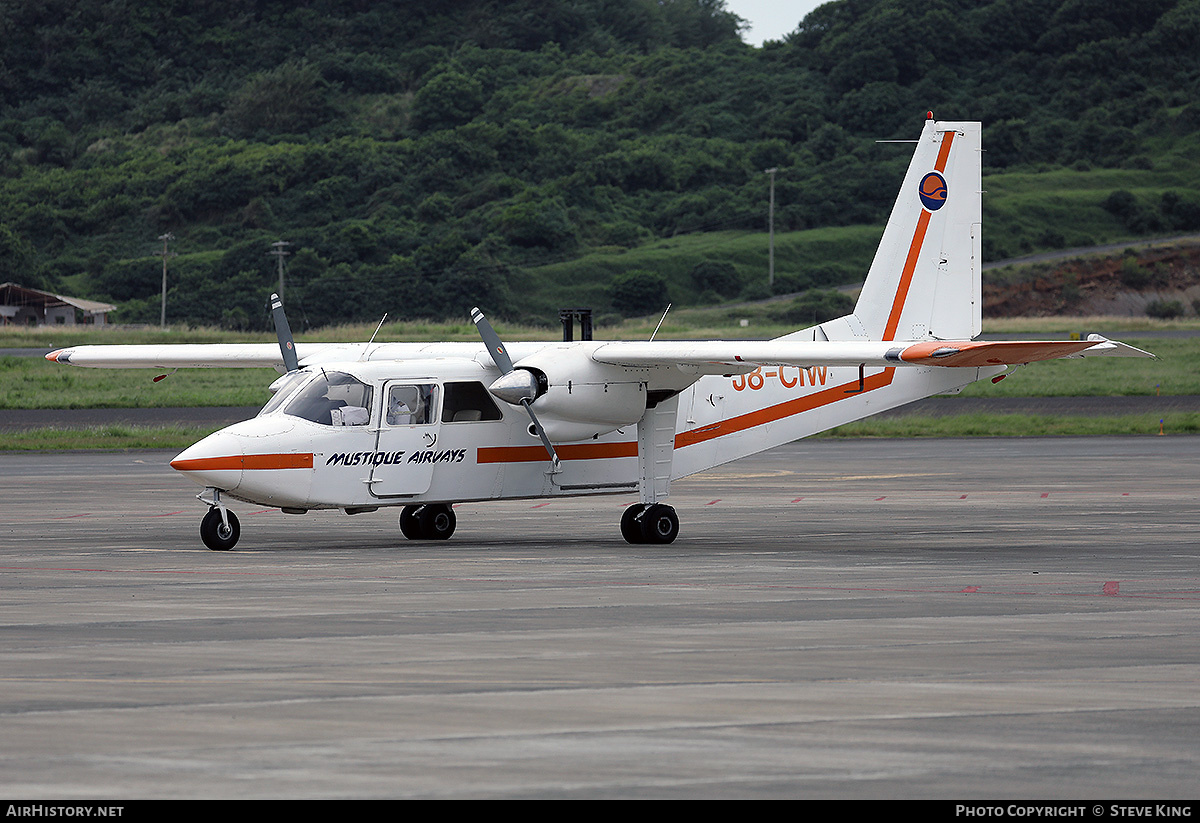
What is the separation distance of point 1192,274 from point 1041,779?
120479mm

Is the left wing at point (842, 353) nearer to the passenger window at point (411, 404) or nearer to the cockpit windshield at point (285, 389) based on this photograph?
the passenger window at point (411, 404)

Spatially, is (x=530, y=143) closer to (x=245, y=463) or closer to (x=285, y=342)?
(x=285, y=342)

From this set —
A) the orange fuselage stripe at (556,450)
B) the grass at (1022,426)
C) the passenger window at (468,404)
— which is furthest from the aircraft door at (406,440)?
the grass at (1022,426)

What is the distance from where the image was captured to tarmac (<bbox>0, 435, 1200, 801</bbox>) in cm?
822

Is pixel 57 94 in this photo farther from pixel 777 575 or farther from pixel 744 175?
pixel 777 575

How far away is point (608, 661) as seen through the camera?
11734 millimetres

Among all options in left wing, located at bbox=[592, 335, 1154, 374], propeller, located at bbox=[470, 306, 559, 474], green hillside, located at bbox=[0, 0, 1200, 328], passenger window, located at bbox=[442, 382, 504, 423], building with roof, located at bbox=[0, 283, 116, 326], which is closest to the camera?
left wing, located at bbox=[592, 335, 1154, 374]

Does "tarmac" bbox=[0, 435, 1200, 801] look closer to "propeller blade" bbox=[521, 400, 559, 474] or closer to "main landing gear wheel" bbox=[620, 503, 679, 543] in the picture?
"main landing gear wheel" bbox=[620, 503, 679, 543]

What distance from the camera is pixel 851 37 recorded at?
153m

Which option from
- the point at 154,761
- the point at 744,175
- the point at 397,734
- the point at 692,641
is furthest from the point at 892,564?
the point at 744,175

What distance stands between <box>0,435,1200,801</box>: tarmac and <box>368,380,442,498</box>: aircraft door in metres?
0.91

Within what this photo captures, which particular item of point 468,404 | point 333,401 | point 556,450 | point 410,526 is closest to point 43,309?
point 410,526

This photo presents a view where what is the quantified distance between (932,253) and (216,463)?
11.4 m

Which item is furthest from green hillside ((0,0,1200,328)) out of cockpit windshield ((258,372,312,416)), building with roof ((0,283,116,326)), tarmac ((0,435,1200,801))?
tarmac ((0,435,1200,801))
